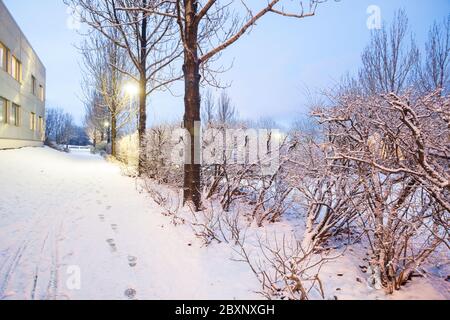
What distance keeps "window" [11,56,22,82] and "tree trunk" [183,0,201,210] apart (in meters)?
15.0

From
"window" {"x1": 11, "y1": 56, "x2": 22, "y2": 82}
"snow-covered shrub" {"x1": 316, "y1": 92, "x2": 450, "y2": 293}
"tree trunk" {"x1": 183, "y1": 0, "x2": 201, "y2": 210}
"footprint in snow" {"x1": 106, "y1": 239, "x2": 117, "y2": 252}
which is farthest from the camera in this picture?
"window" {"x1": 11, "y1": 56, "x2": 22, "y2": 82}

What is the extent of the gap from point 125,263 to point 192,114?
302 centimetres

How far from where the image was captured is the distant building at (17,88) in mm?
13461

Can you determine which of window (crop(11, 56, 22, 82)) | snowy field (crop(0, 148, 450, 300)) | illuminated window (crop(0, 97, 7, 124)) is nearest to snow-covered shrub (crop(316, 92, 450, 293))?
snowy field (crop(0, 148, 450, 300))

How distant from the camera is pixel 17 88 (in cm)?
1573

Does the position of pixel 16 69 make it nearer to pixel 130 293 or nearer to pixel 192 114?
pixel 192 114

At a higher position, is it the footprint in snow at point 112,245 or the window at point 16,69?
the window at point 16,69

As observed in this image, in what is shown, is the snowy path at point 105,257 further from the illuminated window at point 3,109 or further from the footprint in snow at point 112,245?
the illuminated window at point 3,109

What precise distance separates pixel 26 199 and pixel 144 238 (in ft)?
11.9

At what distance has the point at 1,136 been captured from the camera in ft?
41.9

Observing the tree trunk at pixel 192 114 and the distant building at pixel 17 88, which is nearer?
the tree trunk at pixel 192 114

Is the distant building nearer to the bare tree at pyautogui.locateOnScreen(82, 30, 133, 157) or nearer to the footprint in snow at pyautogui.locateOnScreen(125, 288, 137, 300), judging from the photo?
the bare tree at pyautogui.locateOnScreen(82, 30, 133, 157)

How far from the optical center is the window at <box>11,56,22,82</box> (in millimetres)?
15005

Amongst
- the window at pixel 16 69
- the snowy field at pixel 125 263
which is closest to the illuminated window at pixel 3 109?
the window at pixel 16 69
